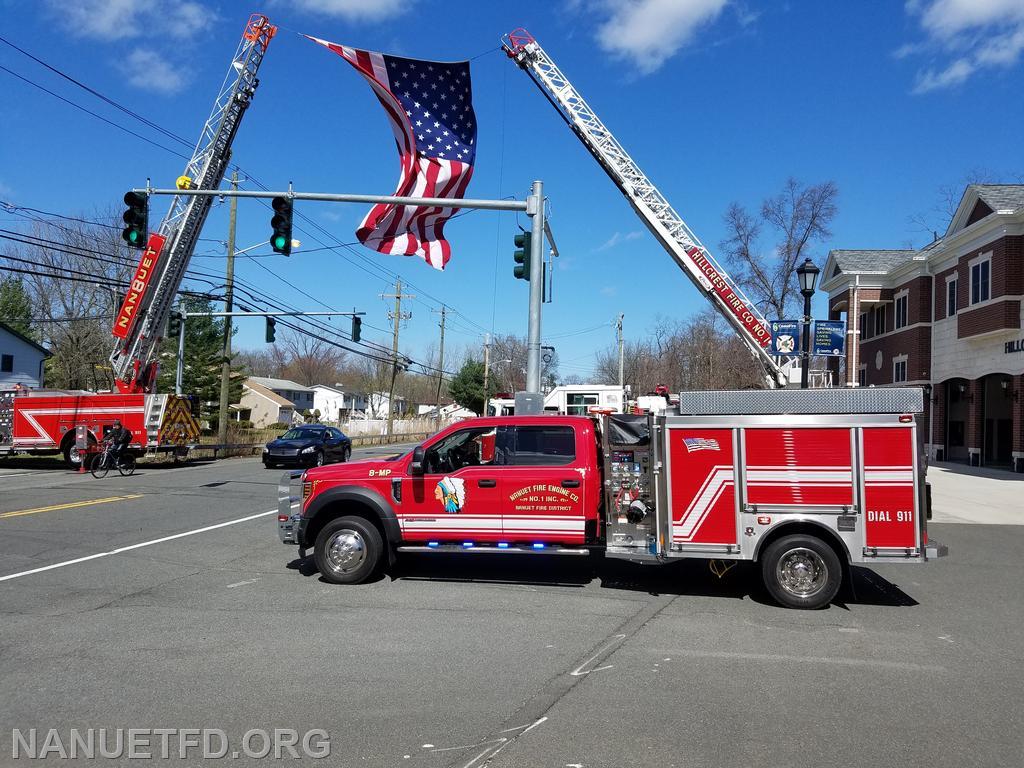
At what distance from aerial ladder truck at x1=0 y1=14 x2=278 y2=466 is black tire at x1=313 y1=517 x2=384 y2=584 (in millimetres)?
17513

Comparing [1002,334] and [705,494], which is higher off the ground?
[1002,334]

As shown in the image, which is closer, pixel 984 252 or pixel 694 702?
pixel 694 702

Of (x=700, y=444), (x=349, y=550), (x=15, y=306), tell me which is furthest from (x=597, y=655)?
(x=15, y=306)

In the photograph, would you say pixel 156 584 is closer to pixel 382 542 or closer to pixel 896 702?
pixel 382 542

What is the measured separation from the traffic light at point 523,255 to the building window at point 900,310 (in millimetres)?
25493

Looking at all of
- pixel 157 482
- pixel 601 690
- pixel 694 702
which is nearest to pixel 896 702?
pixel 694 702

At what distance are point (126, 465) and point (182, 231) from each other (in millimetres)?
7223

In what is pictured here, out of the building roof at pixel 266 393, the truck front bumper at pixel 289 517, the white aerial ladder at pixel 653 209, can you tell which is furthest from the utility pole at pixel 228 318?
the building roof at pixel 266 393

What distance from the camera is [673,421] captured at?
7949 mm

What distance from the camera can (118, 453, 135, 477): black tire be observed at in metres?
22.5

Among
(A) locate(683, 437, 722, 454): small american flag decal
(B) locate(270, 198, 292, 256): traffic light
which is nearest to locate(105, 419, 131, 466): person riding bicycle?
(B) locate(270, 198, 292, 256): traffic light

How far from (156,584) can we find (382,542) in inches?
102

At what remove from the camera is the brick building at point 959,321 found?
24375 millimetres

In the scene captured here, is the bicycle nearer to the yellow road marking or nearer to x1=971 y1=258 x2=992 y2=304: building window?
the yellow road marking
